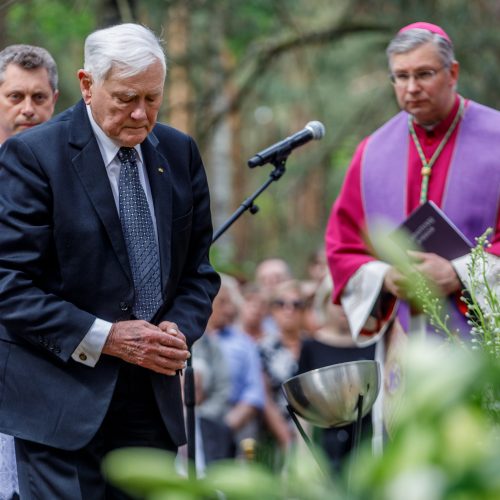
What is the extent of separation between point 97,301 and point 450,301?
1.80 metres

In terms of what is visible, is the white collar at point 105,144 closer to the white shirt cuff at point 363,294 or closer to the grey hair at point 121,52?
the grey hair at point 121,52

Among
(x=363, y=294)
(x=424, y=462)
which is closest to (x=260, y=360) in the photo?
(x=363, y=294)

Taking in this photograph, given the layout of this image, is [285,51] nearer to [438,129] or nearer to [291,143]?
[438,129]

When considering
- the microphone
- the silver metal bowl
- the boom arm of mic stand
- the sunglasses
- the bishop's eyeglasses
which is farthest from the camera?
the sunglasses

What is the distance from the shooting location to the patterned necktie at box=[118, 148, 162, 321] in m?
3.65

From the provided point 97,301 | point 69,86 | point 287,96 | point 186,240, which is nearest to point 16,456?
point 97,301

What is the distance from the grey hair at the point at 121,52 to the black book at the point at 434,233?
1.44m

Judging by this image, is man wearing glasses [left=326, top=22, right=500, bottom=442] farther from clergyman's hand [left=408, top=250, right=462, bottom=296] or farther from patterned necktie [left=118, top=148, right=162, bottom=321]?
patterned necktie [left=118, top=148, right=162, bottom=321]

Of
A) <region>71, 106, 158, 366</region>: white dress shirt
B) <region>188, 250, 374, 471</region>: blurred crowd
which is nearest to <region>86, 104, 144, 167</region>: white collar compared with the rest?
<region>71, 106, 158, 366</region>: white dress shirt

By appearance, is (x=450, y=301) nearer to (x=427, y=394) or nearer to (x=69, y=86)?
(x=427, y=394)

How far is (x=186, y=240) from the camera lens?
3.85m

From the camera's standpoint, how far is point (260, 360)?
342 inches

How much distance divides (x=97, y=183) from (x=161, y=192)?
0.25 metres

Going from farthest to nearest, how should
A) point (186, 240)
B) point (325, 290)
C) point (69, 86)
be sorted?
point (69, 86), point (325, 290), point (186, 240)
